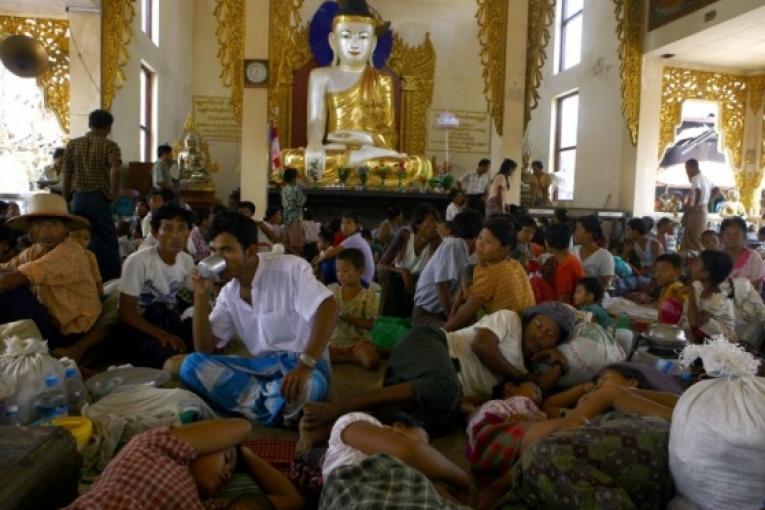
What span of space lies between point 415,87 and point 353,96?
1.75m

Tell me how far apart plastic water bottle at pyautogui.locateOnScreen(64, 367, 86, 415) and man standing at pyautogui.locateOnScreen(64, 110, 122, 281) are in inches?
85.7

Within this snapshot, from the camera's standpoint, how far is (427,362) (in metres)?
2.33

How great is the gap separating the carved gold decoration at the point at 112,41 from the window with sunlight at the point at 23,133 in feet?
3.45

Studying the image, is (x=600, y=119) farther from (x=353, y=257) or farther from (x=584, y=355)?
(x=584, y=355)

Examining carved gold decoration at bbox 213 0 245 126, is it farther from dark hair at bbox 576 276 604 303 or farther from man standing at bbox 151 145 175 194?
dark hair at bbox 576 276 604 303

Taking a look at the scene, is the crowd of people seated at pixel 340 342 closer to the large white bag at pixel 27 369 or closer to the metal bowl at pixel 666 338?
the metal bowl at pixel 666 338

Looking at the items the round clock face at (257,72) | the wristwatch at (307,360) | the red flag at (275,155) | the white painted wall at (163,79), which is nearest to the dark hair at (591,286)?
the wristwatch at (307,360)

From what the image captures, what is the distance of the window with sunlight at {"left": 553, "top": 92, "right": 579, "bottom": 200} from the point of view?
11.7 metres

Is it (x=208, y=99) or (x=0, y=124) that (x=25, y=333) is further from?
(x=208, y=99)

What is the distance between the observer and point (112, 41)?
671cm

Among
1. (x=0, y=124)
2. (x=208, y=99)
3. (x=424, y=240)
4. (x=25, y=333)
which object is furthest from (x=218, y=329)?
(x=208, y=99)

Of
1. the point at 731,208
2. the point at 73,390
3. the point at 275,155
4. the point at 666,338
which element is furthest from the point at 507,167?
the point at 73,390

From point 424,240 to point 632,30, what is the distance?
6.49m

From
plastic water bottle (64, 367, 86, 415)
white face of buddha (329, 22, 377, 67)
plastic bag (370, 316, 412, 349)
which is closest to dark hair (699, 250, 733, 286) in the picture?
plastic bag (370, 316, 412, 349)
